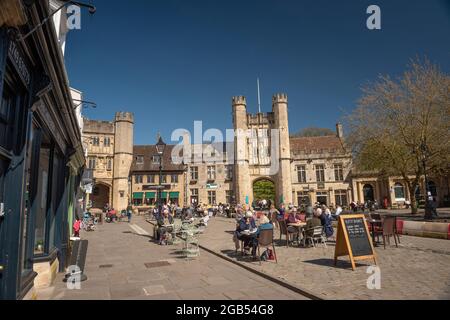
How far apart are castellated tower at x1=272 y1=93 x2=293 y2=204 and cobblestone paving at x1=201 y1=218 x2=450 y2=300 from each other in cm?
2934

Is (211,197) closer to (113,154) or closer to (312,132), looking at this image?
(113,154)

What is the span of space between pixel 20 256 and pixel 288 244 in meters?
9.18

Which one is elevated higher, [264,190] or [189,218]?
[264,190]

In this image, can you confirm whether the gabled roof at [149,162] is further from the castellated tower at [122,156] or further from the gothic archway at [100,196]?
the gothic archway at [100,196]

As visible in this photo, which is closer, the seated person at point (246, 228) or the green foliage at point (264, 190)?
the seated person at point (246, 228)

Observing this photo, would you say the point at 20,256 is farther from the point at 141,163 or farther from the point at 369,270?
the point at 141,163

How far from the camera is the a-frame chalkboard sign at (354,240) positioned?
23.4ft

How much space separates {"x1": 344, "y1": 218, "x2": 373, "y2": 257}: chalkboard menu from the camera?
7219 millimetres

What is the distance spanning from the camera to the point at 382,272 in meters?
6.58

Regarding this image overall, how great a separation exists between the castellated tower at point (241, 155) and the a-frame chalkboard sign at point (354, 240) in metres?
32.2

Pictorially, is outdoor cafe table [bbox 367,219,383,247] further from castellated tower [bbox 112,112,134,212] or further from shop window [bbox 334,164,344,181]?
castellated tower [bbox 112,112,134,212]

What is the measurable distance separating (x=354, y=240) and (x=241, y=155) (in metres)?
34.0

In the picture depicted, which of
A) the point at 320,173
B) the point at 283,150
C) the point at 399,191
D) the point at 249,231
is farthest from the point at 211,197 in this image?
the point at 249,231

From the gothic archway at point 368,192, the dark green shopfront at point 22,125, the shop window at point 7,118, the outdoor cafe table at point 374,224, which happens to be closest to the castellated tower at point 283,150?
the gothic archway at point 368,192
